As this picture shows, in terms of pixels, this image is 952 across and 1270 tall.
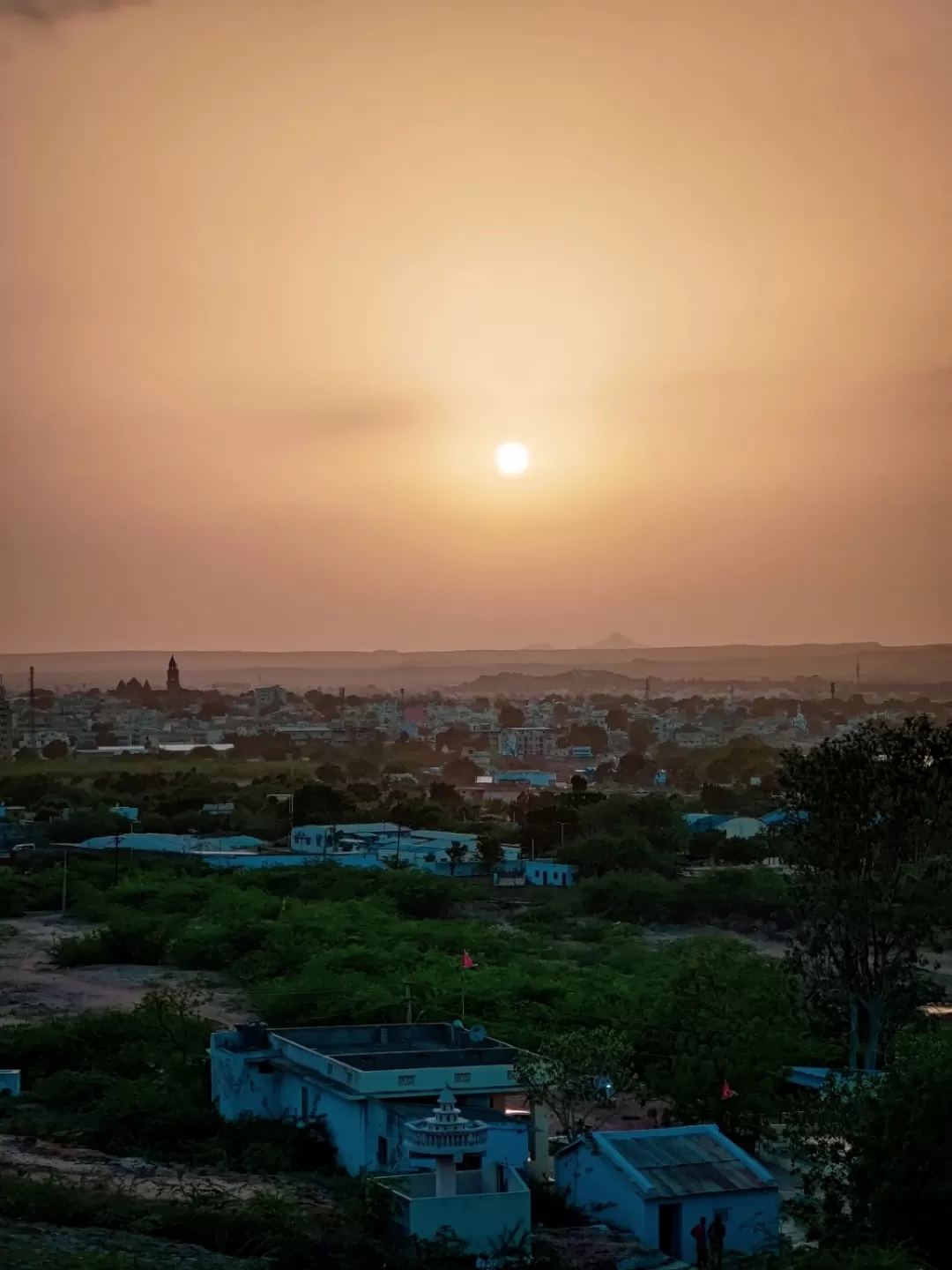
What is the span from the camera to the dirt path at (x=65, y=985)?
1208 inches

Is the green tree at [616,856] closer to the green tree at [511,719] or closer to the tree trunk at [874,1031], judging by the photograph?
the tree trunk at [874,1031]

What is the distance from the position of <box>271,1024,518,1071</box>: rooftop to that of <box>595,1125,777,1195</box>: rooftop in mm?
2762

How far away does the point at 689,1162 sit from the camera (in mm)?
17172

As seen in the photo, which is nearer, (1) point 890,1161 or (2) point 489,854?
(1) point 890,1161

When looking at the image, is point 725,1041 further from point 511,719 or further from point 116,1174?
point 511,719

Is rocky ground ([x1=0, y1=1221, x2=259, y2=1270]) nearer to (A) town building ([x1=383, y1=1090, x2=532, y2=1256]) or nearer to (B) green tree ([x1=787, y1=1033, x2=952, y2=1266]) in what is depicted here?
(A) town building ([x1=383, y1=1090, x2=532, y2=1256])

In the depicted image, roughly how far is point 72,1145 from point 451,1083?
15.3 feet

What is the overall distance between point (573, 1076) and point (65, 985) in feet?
57.5

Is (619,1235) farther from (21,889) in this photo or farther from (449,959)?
(21,889)

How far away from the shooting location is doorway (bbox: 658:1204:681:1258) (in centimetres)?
1656

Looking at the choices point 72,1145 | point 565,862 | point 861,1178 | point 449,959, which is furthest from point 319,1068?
point 565,862

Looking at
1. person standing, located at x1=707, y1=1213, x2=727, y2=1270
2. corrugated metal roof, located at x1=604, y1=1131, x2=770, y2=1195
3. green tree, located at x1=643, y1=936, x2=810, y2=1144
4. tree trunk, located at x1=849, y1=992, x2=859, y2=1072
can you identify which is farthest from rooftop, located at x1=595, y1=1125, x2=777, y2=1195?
tree trunk, located at x1=849, y1=992, x2=859, y2=1072

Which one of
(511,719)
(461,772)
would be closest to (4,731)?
(461,772)

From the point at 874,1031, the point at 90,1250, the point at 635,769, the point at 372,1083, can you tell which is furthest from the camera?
the point at 635,769
